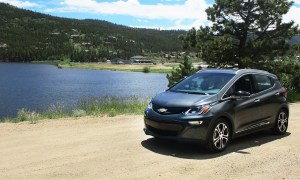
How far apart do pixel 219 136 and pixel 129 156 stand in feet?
6.13

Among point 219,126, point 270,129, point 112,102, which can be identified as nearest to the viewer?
point 219,126

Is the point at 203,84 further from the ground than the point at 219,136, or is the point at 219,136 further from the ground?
the point at 203,84

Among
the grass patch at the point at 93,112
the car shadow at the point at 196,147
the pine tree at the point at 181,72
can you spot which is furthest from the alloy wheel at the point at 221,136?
the pine tree at the point at 181,72

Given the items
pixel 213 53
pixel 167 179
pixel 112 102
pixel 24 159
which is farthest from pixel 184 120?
pixel 213 53

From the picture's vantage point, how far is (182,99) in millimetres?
8031

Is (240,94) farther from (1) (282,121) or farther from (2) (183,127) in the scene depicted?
(1) (282,121)

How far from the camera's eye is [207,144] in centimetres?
785

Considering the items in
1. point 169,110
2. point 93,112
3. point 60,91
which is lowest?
A: point 60,91

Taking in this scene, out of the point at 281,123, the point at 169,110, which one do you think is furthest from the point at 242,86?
the point at 169,110

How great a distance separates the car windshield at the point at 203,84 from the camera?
852 centimetres

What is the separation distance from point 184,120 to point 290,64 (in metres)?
18.9

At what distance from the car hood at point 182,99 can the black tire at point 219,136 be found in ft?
1.63

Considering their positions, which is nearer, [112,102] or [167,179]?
[167,179]

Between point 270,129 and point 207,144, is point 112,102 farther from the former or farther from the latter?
point 207,144
